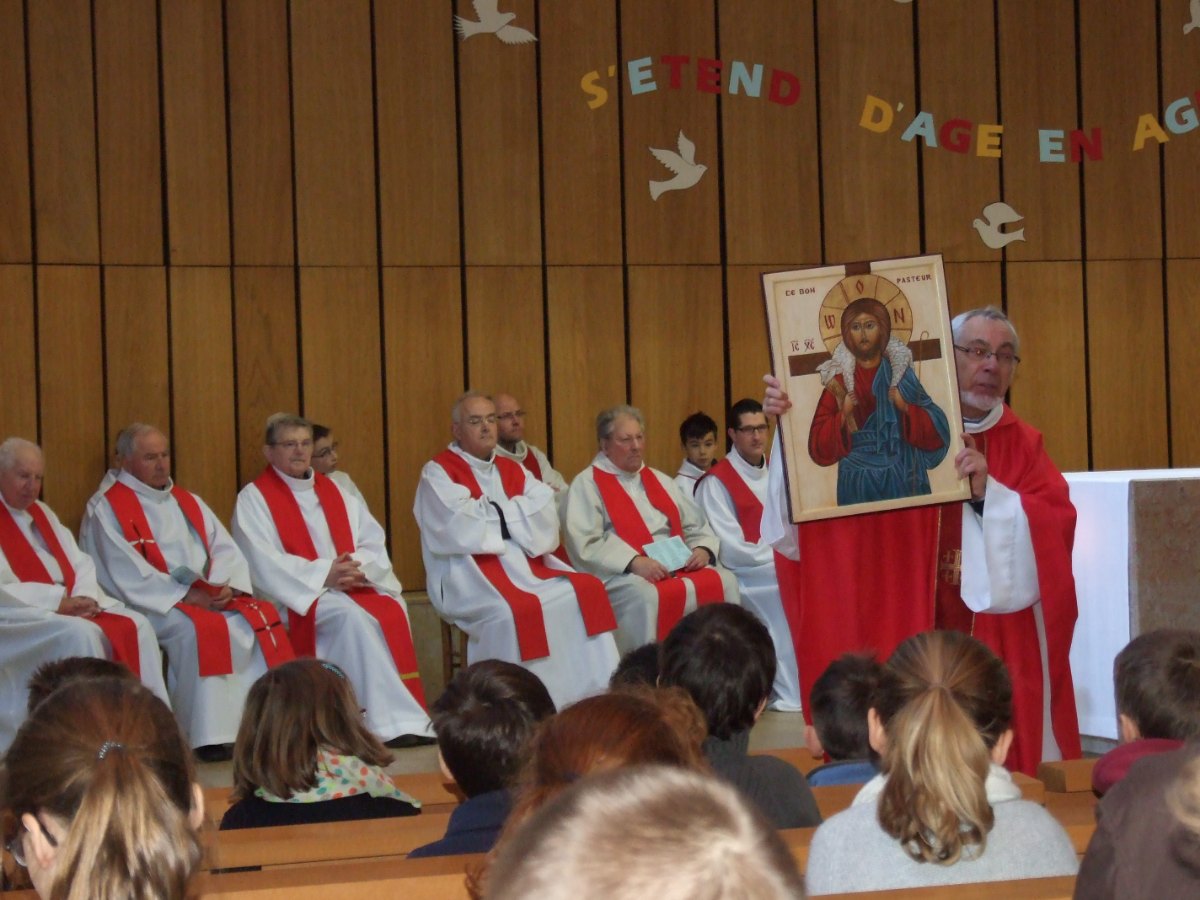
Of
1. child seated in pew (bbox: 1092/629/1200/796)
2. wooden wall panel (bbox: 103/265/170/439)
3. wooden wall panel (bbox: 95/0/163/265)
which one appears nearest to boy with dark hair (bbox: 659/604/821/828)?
child seated in pew (bbox: 1092/629/1200/796)

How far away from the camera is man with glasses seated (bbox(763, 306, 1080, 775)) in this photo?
13.6 feet

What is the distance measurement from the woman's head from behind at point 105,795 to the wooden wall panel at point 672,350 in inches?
271

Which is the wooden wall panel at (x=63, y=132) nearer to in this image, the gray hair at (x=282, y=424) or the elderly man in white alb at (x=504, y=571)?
the gray hair at (x=282, y=424)

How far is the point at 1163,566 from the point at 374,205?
194 inches

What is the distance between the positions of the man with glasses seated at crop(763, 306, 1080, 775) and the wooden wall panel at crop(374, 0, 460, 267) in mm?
4833

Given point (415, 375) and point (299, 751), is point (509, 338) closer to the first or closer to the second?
point (415, 375)

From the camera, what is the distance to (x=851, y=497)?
400 cm

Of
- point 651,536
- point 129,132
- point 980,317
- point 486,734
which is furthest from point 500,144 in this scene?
point 486,734

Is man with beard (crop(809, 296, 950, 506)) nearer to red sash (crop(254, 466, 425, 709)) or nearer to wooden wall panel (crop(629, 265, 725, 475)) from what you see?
red sash (crop(254, 466, 425, 709))

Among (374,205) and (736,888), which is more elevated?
(374,205)

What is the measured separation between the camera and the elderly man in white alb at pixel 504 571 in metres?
7.23

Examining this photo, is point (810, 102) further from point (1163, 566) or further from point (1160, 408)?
point (1163, 566)

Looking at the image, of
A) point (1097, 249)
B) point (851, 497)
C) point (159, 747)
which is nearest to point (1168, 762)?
point (159, 747)

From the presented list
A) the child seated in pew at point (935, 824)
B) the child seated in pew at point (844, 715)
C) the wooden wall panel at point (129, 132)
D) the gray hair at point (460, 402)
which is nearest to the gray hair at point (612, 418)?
the gray hair at point (460, 402)
